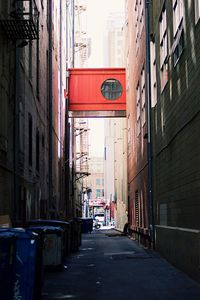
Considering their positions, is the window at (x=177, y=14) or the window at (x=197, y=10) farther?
the window at (x=177, y=14)

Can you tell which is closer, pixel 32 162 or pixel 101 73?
pixel 32 162

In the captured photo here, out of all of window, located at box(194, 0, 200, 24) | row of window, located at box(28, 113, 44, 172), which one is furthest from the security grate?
window, located at box(194, 0, 200, 24)

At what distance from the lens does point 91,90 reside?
38.1m

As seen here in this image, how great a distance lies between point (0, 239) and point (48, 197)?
1767cm

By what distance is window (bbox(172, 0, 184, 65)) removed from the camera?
13477 millimetres

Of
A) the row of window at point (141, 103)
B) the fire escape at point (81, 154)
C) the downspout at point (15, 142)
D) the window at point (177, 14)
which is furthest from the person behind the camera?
the fire escape at point (81, 154)

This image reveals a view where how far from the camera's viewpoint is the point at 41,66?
23.6 meters

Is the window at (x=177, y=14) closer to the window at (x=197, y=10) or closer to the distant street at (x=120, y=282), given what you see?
the window at (x=197, y=10)

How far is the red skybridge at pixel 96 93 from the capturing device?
125ft

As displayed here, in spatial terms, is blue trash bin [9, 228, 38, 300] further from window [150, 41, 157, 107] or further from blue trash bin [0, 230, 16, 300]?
window [150, 41, 157, 107]

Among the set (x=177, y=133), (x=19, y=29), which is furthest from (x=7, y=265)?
(x=19, y=29)

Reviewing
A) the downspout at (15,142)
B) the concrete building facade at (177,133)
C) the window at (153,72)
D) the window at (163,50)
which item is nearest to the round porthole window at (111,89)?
the window at (153,72)

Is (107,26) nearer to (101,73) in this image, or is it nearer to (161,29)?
(101,73)

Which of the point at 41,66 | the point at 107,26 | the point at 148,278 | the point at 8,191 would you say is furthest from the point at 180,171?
the point at 107,26
